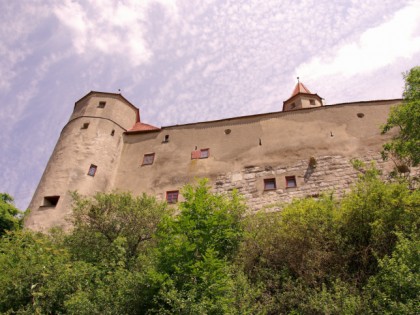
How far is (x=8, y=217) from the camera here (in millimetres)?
17219

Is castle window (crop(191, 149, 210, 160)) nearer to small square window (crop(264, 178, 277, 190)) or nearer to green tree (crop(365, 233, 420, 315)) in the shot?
small square window (crop(264, 178, 277, 190))

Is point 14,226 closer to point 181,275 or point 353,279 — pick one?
point 181,275

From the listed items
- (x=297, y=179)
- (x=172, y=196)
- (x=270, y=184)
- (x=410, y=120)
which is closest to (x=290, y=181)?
(x=297, y=179)

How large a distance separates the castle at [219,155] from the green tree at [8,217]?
653 mm

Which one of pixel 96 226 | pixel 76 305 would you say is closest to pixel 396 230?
pixel 76 305

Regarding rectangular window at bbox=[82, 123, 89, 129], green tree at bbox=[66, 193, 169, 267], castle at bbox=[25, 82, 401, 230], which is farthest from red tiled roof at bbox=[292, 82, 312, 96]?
green tree at bbox=[66, 193, 169, 267]

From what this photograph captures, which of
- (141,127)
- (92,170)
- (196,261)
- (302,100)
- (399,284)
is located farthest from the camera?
(302,100)

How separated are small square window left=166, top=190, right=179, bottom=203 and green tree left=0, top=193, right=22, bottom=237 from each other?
671cm

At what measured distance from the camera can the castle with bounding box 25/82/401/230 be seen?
1838 cm

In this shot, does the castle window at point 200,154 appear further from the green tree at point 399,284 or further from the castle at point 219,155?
the green tree at point 399,284

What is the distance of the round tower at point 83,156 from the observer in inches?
720

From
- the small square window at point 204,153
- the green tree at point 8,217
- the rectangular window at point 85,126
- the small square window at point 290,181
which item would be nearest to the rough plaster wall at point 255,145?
the small square window at point 204,153

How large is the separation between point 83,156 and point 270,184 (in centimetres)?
975

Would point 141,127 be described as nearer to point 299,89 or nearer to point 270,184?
point 270,184
